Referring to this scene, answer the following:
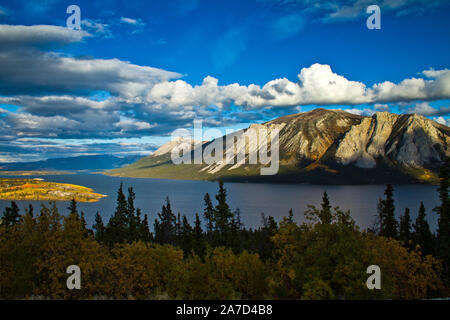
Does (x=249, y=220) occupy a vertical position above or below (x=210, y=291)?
below

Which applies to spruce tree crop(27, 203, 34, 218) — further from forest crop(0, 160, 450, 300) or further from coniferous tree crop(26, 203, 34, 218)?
forest crop(0, 160, 450, 300)

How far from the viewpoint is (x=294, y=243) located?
87.3ft

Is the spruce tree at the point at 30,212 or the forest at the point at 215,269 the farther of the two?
the spruce tree at the point at 30,212

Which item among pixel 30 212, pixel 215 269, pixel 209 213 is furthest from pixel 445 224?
pixel 30 212

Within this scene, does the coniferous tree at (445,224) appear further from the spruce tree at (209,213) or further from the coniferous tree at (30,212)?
the coniferous tree at (30,212)

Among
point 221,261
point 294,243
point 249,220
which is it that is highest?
point 294,243

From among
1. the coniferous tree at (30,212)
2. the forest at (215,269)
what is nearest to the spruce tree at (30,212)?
the coniferous tree at (30,212)
